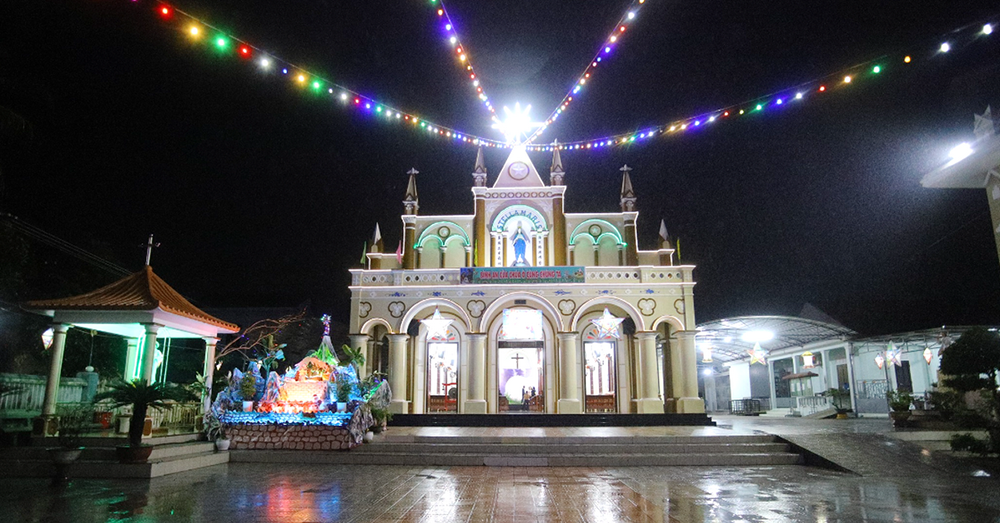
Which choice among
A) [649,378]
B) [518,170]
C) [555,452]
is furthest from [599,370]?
[555,452]

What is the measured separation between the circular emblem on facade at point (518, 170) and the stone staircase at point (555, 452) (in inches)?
526

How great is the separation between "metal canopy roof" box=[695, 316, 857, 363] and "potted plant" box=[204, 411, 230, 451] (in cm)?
1865

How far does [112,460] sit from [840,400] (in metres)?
26.0

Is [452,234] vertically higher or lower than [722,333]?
higher

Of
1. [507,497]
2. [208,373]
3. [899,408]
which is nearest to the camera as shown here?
[507,497]

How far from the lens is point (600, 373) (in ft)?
77.1

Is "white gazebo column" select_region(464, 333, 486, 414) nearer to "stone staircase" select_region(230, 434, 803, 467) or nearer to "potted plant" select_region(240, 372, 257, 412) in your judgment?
"stone staircase" select_region(230, 434, 803, 467)

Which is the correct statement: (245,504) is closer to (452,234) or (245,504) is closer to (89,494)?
(89,494)

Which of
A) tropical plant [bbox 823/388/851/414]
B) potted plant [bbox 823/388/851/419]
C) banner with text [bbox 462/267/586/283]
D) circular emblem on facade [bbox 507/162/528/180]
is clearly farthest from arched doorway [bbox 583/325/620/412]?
tropical plant [bbox 823/388/851/414]

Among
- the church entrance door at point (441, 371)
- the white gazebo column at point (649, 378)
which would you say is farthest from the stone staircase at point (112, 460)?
the white gazebo column at point (649, 378)

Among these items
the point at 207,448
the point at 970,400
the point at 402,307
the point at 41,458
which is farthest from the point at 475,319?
the point at 970,400

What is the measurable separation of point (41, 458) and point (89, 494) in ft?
12.8

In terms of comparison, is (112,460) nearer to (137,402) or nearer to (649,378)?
(137,402)

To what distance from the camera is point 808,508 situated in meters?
7.32
